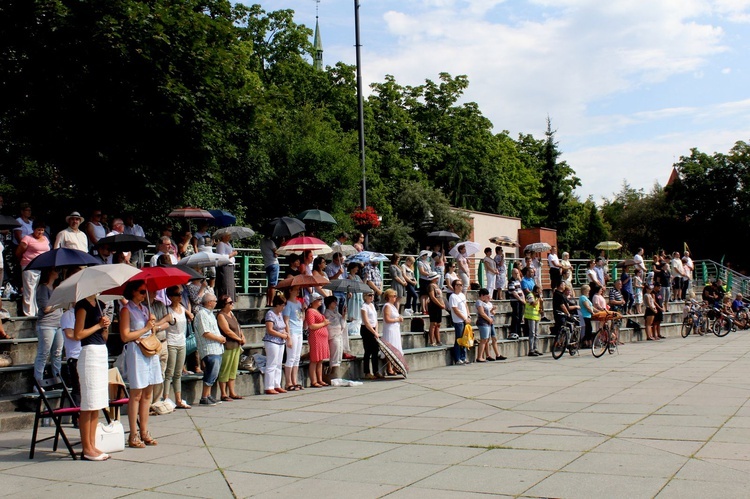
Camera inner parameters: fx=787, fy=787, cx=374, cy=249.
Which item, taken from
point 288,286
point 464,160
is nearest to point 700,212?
point 464,160

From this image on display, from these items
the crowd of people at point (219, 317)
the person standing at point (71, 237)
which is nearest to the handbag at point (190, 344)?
the crowd of people at point (219, 317)

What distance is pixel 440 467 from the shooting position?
24.9 feet

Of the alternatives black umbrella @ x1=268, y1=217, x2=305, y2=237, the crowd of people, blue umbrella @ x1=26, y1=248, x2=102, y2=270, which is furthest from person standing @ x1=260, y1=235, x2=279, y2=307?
blue umbrella @ x1=26, y1=248, x2=102, y2=270

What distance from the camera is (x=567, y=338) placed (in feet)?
62.2

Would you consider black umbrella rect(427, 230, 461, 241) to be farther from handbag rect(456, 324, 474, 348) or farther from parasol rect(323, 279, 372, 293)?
parasol rect(323, 279, 372, 293)

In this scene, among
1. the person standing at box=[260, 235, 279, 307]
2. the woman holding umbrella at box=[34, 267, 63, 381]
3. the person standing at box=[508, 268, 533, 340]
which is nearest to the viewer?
the woman holding umbrella at box=[34, 267, 63, 381]

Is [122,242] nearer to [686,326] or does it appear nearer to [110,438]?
[110,438]

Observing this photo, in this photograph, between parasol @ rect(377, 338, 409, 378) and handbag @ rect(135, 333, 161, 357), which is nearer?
handbag @ rect(135, 333, 161, 357)

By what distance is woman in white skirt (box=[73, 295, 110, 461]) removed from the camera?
812 cm

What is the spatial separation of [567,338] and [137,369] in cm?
1255

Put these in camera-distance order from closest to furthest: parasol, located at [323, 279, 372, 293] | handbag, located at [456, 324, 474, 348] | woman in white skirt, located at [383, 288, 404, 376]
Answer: woman in white skirt, located at [383, 288, 404, 376], parasol, located at [323, 279, 372, 293], handbag, located at [456, 324, 474, 348]

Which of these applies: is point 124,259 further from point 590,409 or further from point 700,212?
point 700,212

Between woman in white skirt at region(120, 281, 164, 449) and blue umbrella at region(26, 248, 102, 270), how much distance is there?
214 centimetres

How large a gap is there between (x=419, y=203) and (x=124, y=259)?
1103 inches
